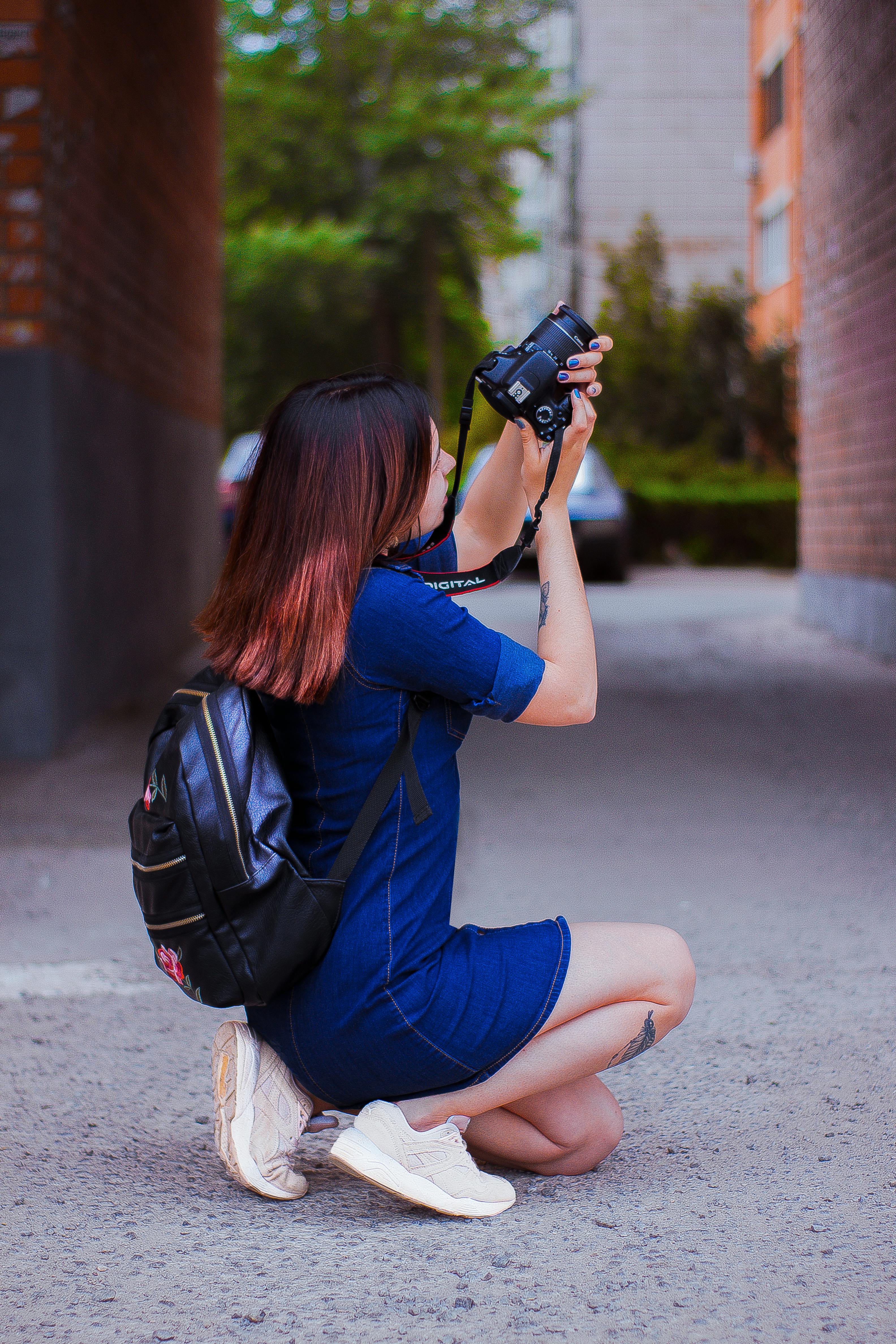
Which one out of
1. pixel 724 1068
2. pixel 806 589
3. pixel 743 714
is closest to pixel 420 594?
pixel 724 1068

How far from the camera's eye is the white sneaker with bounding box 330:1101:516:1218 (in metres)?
2.43

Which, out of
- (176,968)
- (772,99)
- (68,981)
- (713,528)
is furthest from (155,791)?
(772,99)

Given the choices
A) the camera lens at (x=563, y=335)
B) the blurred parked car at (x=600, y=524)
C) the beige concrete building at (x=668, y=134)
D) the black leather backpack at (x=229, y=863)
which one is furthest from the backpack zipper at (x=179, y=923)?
the beige concrete building at (x=668, y=134)

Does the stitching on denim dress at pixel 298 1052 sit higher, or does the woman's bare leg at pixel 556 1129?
the stitching on denim dress at pixel 298 1052

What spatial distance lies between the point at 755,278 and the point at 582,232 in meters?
3.90

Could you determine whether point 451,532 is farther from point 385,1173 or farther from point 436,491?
point 385,1173

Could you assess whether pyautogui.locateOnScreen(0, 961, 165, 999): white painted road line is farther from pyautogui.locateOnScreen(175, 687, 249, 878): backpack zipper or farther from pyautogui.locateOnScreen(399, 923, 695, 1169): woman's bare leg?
pyautogui.locateOnScreen(175, 687, 249, 878): backpack zipper

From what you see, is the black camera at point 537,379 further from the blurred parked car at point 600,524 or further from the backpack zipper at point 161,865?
the blurred parked car at point 600,524

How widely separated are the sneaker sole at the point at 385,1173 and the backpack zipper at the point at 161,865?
0.55 metres

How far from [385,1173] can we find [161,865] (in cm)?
65

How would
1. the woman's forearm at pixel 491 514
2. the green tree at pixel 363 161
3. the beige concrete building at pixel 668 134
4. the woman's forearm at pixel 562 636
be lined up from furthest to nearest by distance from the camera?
the green tree at pixel 363 161 → the beige concrete building at pixel 668 134 → the woman's forearm at pixel 491 514 → the woman's forearm at pixel 562 636

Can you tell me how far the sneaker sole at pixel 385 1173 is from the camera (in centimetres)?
241

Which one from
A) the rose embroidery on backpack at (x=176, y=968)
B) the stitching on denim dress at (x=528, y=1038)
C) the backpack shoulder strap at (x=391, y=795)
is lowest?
the stitching on denim dress at (x=528, y=1038)

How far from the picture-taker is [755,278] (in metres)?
31.1
